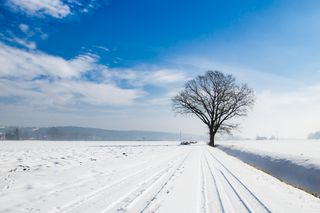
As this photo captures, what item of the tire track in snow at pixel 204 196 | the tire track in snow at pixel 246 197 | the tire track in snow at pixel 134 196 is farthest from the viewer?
the tire track in snow at pixel 246 197

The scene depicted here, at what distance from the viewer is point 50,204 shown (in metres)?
7.72

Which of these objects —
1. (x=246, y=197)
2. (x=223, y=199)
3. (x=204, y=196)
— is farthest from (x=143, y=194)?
(x=246, y=197)

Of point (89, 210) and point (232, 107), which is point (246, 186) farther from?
point (232, 107)

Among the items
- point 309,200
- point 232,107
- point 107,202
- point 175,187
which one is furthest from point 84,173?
point 232,107

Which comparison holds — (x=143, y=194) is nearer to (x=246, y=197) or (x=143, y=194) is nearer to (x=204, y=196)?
(x=204, y=196)

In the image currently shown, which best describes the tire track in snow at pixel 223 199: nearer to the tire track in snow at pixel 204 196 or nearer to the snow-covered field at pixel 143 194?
the snow-covered field at pixel 143 194

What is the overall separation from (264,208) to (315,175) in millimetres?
4463

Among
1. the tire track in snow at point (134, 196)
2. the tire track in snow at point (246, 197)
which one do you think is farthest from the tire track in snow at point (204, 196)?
the tire track in snow at point (134, 196)

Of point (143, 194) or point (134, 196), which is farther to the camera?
point (143, 194)

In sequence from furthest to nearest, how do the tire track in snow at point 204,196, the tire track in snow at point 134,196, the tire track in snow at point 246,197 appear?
1. the tire track in snow at point 246,197
2. the tire track in snow at point 204,196
3. the tire track in snow at point 134,196

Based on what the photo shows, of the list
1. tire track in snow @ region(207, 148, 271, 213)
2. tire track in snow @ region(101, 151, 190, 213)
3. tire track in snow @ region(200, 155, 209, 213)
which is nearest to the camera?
tire track in snow @ region(101, 151, 190, 213)

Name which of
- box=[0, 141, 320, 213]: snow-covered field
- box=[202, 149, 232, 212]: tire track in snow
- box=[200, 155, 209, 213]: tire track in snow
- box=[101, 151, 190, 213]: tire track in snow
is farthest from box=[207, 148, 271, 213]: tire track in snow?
box=[101, 151, 190, 213]: tire track in snow

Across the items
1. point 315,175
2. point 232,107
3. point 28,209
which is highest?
point 232,107

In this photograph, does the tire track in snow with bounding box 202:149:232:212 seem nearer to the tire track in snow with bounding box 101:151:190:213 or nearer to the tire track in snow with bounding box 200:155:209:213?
the tire track in snow with bounding box 200:155:209:213
